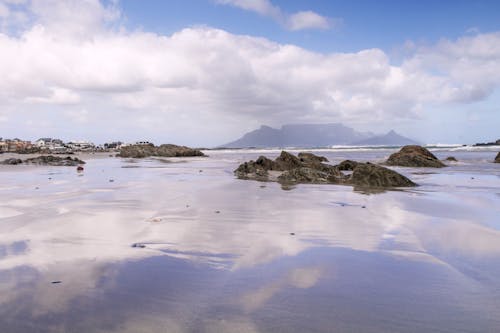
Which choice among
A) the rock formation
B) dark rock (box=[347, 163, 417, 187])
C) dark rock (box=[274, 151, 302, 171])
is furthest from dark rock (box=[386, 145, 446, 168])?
dark rock (box=[347, 163, 417, 187])

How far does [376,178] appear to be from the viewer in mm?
15867

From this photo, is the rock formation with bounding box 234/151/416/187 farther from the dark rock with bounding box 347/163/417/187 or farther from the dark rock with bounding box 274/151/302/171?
the dark rock with bounding box 274/151/302/171

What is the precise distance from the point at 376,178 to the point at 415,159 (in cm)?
1592

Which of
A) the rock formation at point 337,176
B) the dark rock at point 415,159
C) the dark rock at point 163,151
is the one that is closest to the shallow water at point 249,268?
the rock formation at point 337,176

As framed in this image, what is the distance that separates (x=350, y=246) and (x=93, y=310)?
13.5 ft

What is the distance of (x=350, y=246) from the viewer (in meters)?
6.29

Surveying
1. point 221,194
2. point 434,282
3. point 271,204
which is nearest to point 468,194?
point 271,204

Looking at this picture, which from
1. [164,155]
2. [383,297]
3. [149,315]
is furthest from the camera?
[164,155]

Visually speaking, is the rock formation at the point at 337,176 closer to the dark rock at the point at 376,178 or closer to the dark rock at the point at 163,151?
the dark rock at the point at 376,178

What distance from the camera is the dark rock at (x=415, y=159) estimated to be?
28875 millimetres

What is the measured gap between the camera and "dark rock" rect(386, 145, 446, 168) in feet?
94.7

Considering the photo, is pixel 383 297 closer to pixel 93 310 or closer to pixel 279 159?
pixel 93 310

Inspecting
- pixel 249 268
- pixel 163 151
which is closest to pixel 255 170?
pixel 249 268

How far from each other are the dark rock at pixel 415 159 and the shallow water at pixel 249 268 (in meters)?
19.8
